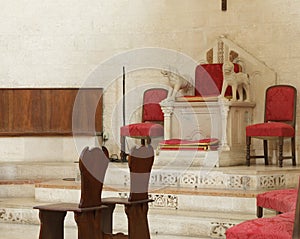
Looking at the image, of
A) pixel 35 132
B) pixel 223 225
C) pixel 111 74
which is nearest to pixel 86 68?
pixel 111 74

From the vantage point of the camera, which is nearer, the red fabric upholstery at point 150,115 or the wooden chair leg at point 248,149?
the wooden chair leg at point 248,149

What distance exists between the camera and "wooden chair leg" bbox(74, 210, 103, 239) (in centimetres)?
436

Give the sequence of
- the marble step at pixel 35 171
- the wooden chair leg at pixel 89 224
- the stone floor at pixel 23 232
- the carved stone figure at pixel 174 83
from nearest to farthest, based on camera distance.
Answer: the wooden chair leg at pixel 89 224 < the stone floor at pixel 23 232 < the carved stone figure at pixel 174 83 < the marble step at pixel 35 171

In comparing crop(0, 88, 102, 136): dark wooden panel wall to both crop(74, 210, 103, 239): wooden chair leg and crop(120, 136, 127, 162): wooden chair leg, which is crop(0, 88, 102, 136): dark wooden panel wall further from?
crop(74, 210, 103, 239): wooden chair leg

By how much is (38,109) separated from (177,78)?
7.37 ft

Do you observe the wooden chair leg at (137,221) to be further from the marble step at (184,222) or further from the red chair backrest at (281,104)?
the red chair backrest at (281,104)

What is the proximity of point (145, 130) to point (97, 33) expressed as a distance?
1.99m

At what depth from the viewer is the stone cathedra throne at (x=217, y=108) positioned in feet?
25.1

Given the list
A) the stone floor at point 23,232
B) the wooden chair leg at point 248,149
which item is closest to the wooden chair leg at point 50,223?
the stone floor at point 23,232

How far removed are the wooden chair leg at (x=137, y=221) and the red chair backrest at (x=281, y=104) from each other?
3.57 m

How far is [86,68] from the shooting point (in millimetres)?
9609

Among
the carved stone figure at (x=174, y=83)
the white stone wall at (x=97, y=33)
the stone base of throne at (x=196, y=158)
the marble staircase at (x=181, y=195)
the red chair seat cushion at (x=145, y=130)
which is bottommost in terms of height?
the marble staircase at (x=181, y=195)

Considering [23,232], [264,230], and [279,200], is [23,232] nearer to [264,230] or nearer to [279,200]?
[279,200]

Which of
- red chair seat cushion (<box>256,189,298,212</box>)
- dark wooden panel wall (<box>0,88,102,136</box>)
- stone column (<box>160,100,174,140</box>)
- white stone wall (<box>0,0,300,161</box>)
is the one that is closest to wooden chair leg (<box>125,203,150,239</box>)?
red chair seat cushion (<box>256,189,298,212</box>)
